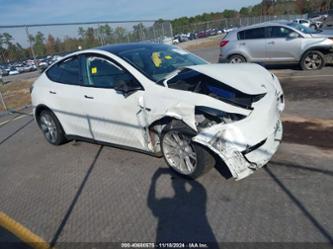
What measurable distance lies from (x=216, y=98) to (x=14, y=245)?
2656 mm

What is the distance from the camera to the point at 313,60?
989 centimetres

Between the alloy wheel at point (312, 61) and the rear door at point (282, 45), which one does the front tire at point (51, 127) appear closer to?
the rear door at point (282, 45)

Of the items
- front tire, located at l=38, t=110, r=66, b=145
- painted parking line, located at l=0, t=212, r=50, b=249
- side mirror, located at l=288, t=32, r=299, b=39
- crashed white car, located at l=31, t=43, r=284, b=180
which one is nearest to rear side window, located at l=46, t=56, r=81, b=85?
crashed white car, located at l=31, t=43, r=284, b=180

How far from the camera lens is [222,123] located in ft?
11.2

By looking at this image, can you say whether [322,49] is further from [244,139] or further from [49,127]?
[49,127]

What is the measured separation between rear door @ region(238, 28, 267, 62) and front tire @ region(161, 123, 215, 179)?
8026 millimetres

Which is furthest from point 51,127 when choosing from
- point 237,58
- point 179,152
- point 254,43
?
point 254,43

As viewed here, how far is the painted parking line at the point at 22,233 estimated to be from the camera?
3167 millimetres

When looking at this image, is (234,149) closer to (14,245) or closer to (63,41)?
(14,245)

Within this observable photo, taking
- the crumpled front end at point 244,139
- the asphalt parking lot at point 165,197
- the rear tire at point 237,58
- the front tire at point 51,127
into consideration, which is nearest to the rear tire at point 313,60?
the rear tire at point 237,58

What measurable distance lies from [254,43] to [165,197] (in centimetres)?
874

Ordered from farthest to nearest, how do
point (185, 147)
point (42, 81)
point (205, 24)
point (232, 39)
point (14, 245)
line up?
point (205, 24) → point (232, 39) → point (42, 81) → point (185, 147) → point (14, 245)

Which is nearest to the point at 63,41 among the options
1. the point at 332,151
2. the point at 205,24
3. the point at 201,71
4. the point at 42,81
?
the point at 42,81

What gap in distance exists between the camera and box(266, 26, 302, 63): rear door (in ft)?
33.1
